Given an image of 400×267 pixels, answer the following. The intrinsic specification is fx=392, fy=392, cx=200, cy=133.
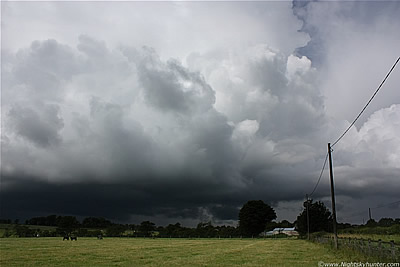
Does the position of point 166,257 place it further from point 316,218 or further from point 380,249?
point 316,218

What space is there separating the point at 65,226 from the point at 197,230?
5602 cm

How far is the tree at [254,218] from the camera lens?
13938 centimetres

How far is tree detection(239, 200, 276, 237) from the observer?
139375 mm

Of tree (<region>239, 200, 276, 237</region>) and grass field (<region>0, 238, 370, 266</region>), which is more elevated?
tree (<region>239, 200, 276, 237</region>)

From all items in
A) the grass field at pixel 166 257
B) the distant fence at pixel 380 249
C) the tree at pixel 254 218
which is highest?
the tree at pixel 254 218

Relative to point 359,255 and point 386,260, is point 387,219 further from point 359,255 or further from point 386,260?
point 386,260

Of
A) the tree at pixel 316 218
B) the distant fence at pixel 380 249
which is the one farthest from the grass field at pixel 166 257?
the tree at pixel 316 218

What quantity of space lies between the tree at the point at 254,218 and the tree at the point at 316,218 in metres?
31.7

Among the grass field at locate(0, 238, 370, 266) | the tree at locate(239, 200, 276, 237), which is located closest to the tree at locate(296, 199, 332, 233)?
the tree at locate(239, 200, 276, 237)

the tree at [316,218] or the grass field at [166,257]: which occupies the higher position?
the tree at [316,218]

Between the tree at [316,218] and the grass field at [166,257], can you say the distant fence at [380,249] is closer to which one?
the grass field at [166,257]

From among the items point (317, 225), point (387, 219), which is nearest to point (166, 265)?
point (387, 219)

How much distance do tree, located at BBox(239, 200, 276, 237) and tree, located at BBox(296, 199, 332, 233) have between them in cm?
3171

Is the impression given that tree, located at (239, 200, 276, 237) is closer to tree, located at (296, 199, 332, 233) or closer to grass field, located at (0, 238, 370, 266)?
tree, located at (296, 199, 332, 233)
